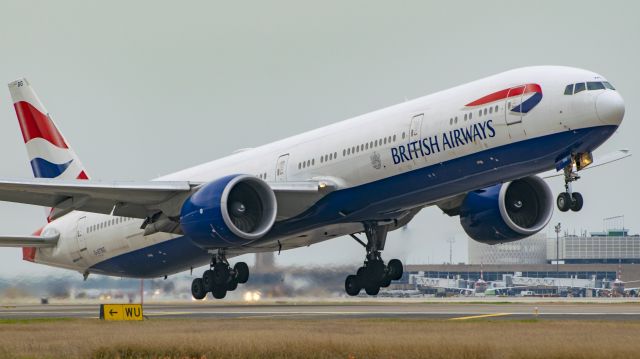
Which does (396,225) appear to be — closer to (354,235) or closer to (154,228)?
(354,235)

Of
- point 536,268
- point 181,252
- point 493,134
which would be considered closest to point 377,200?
point 493,134

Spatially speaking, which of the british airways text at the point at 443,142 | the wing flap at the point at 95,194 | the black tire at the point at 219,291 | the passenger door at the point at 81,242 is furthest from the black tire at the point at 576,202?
the passenger door at the point at 81,242

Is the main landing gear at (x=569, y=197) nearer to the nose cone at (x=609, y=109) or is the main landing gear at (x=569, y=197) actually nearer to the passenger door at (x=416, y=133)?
the nose cone at (x=609, y=109)

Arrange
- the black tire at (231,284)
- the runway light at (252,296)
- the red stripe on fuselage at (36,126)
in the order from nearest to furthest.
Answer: the black tire at (231,284) → the red stripe on fuselage at (36,126) → the runway light at (252,296)

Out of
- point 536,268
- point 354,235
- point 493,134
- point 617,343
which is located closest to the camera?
point 617,343

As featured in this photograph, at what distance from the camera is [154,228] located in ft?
141

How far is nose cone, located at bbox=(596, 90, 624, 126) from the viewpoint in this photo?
33.3 meters

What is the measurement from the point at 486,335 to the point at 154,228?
1727 cm

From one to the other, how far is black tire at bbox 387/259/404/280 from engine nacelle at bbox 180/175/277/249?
8.89 m

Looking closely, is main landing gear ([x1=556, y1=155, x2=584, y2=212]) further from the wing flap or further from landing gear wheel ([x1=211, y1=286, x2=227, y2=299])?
landing gear wheel ([x1=211, y1=286, x2=227, y2=299])

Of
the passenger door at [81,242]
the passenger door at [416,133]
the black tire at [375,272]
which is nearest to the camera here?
the passenger door at [416,133]

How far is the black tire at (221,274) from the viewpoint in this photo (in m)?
46.8

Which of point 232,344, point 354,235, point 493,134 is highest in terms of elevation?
point 493,134

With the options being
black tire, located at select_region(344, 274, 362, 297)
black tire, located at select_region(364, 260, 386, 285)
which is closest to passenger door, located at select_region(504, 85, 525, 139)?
black tire, located at select_region(364, 260, 386, 285)
